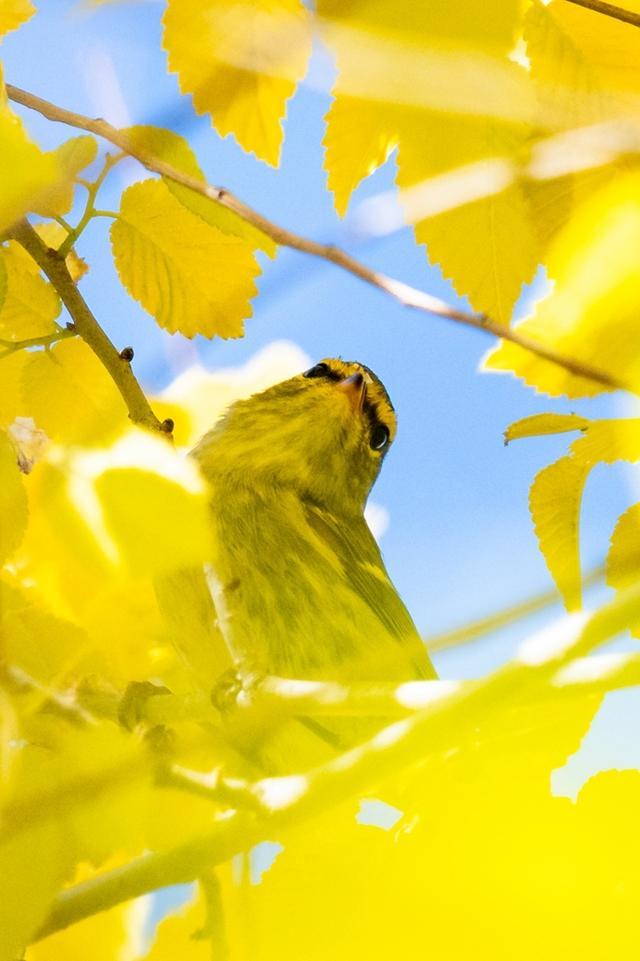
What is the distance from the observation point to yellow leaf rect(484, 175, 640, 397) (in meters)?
0.84

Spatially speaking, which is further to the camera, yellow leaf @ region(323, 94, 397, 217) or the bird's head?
the bird's head

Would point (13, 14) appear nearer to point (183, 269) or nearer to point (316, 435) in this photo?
point (183, 269)

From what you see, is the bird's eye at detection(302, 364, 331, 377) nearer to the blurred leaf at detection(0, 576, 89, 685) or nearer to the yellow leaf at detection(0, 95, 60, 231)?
the blurred leaf at detection(0, 576, 89, 685)

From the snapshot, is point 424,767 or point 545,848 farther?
point 424,767

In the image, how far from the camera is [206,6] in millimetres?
893

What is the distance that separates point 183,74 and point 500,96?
0.87 ft

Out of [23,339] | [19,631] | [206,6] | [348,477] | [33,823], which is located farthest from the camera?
[348,477]

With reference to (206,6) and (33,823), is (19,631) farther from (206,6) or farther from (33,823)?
(206,6)

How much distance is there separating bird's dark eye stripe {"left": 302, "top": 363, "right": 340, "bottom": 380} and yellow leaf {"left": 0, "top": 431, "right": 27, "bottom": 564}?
143 centimetres

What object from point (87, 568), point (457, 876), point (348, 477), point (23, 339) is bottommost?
point (457, 876)

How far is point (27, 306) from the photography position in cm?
111

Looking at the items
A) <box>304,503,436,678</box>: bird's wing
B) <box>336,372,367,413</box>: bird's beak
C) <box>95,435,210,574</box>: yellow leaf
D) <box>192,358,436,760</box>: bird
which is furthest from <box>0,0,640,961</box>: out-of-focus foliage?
<box>336,372,367,413</box>: bird's beak

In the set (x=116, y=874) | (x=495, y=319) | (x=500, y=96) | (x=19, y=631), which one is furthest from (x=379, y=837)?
(x=500, y=96)

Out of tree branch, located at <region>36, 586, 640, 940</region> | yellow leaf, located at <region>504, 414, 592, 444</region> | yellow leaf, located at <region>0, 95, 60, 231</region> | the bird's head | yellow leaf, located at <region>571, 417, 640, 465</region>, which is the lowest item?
tree branch, located at <region>36, 586, 640, 940</region>
